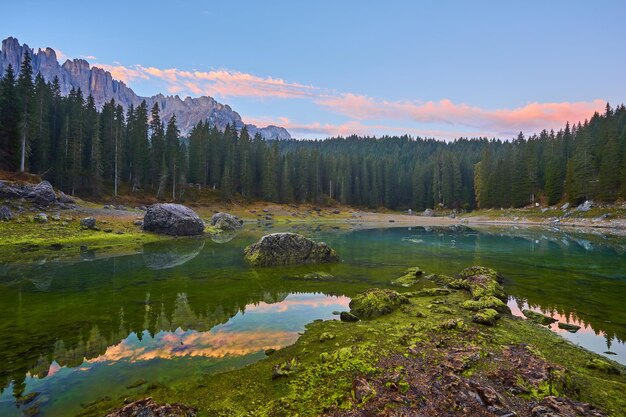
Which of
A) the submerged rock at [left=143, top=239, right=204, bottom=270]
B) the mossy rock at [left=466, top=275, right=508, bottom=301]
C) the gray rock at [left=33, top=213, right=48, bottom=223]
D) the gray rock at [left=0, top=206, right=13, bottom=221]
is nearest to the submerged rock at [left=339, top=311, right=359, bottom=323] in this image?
the mossy rock at [left=466, top=275, right=508, bottom=301]

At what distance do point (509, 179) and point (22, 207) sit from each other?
125m

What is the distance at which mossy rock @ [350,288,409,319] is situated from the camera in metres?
15.9

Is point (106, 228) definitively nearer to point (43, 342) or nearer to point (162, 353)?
point (43, 342)

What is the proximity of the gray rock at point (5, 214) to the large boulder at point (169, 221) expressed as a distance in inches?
573

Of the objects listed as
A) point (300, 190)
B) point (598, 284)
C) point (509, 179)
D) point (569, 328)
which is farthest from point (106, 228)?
point (509, 179)

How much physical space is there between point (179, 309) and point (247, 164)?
3699 inches

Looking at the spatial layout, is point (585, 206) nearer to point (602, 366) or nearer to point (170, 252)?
point (602, 366)


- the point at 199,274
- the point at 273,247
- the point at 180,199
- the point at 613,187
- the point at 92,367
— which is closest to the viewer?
the point at 92,367

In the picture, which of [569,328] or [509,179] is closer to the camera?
[569,328]

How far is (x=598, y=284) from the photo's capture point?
74.5 feet

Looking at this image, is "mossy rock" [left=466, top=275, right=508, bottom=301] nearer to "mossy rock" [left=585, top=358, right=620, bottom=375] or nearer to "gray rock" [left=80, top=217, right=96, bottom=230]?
"mossy rock" [left=585, top=358, right=620, bottom=375]

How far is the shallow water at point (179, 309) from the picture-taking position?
410 inches

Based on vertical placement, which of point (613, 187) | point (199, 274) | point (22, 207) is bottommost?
point (199, 274)

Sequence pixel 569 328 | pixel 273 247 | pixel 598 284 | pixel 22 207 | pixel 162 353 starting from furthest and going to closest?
pixel 22 207 → pixel 273 247 → pixel 598 284 → pixel 569 328 → pixel 162 353
